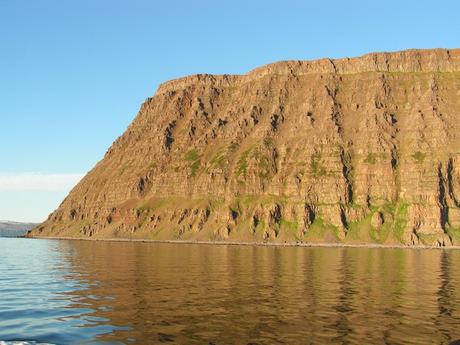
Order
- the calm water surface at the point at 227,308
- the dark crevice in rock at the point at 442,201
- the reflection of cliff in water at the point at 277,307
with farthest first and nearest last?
the dark crevice in rock at the point at 442,201 → the reflection of cliff in water at the point at 277,307 → the calm water surface at the point at 227,308

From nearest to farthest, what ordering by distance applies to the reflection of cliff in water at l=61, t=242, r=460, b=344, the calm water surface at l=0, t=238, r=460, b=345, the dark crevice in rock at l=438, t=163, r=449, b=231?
the calm water surface at l=0, t=238, r=460, b=345 < the reflection of cliff in water at l=61, t=242, r=460, b=344 < the dark crevice in rock at l=438, t=163, r=449, b=231

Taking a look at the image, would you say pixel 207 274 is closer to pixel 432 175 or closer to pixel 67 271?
pixel 67 271

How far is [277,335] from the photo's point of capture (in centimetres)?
2958

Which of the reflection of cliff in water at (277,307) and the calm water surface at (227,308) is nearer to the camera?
the calm water surface at (227,308)

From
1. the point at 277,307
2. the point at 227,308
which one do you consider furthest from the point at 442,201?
the point at 227,308

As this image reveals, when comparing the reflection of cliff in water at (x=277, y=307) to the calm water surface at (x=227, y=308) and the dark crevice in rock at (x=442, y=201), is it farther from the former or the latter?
the dark crevice in rock at (x=442, y=201)

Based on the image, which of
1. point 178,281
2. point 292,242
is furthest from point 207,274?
point 292,242

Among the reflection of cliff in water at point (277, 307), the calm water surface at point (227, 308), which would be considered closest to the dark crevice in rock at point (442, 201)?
the reflection of cliff in water at point (277, 307)

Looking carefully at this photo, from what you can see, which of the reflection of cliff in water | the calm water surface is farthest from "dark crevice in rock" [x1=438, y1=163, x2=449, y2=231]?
the calm water surface

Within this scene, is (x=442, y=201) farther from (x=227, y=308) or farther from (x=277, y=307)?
(x=227, y=308)

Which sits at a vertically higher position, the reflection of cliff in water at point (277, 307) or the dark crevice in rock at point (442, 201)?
the dark crevice in rock at point (442, 201)

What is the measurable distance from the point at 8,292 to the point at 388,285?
37.0 metres

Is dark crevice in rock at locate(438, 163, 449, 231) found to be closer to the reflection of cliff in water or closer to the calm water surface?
the reflection of cliff in water

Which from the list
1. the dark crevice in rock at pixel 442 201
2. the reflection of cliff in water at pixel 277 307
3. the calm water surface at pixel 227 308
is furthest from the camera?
the dark crevice in rock at pixel 442 201
